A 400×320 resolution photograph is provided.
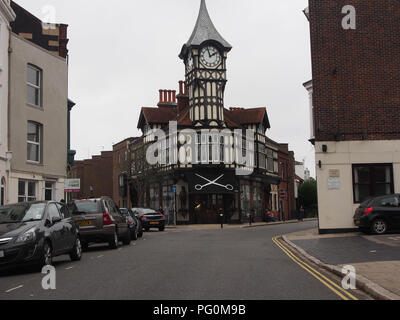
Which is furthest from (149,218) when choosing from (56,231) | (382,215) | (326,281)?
(326,281)

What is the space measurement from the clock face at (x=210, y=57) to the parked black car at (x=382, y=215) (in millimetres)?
27676

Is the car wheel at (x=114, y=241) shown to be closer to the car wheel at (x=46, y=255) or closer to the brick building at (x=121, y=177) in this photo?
the car wheel at (x=46, y=255)

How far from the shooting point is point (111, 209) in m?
19.2

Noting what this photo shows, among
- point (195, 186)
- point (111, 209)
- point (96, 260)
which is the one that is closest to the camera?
point (96, 260)

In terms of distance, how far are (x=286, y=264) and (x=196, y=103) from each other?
34.1 m

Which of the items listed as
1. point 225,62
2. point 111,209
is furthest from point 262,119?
point 111,209

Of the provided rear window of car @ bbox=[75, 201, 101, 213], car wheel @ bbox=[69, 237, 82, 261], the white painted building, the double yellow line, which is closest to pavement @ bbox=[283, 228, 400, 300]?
the double yellow line

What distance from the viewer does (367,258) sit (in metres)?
13.1

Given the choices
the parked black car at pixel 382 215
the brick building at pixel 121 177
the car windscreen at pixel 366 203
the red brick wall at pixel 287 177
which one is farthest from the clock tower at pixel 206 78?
the parked black car at pixel 382 215

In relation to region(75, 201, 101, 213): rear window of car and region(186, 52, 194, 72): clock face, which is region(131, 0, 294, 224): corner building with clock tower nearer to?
region(186, 52, 194, 72): clock face

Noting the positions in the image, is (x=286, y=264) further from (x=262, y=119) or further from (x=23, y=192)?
(x=262, y=119)

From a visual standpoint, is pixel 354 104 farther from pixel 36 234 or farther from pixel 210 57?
pixel 210 57

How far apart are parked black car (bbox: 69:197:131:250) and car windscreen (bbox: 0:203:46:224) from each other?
15.0ft

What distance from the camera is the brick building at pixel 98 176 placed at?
73.9 meters
